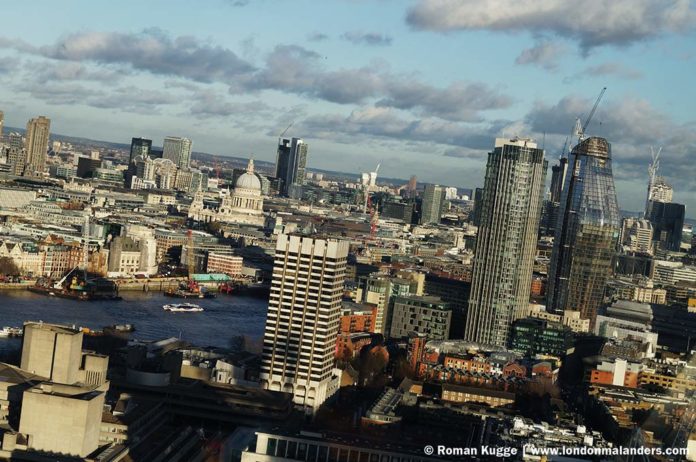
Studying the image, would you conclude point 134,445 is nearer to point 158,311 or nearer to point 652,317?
point 158,311

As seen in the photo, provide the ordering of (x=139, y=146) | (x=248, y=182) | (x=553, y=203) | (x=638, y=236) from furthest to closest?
(x=139, y=146), (x=248, y=182), (x=638, y=236), (x=553, y=203)

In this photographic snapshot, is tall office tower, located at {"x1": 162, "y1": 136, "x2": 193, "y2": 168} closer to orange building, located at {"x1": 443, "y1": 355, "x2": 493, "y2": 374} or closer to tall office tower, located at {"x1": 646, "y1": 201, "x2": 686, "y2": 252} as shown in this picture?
tall office tower, located at {"x1": 646, "y1": 201, "x2": 686, "y2": 252}

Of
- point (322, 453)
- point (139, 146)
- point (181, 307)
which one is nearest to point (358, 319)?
point (181, 307)

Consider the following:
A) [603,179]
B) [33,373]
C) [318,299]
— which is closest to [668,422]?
[33,373]

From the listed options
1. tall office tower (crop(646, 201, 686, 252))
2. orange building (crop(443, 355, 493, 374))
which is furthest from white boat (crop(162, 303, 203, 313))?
tall office tower (crop(646, 201, 686, 252))

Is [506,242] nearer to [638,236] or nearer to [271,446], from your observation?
[271,446]
